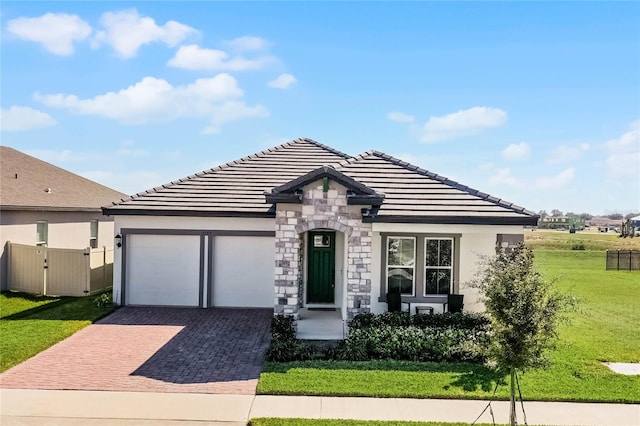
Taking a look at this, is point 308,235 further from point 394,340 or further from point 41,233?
point 41,233

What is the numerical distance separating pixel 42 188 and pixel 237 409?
53.5 feet

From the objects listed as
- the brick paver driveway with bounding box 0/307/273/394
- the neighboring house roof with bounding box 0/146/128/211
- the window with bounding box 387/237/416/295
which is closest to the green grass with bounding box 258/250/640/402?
the brick paver driveway with bounding box 0/307/273/394

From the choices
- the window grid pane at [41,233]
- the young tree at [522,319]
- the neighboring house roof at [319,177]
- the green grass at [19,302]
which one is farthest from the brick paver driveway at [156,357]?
the window grid pane at [41,233]

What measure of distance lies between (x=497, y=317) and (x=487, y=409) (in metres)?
1.99

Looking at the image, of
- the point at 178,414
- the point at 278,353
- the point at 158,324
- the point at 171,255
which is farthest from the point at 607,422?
the point at 171,255

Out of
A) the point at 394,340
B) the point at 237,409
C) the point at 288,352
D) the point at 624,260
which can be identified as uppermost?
the point at 624,260

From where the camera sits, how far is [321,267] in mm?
14203

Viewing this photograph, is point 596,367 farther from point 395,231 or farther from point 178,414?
point 178,414

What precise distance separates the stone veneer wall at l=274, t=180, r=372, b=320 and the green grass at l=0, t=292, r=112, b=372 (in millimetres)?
5738

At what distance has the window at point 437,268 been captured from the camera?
42.1 feet

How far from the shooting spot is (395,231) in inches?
483

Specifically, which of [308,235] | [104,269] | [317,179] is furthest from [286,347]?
[104,269]

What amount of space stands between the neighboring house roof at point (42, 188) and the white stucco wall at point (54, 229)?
1.59 ft

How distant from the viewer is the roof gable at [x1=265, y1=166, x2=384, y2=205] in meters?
11.3
